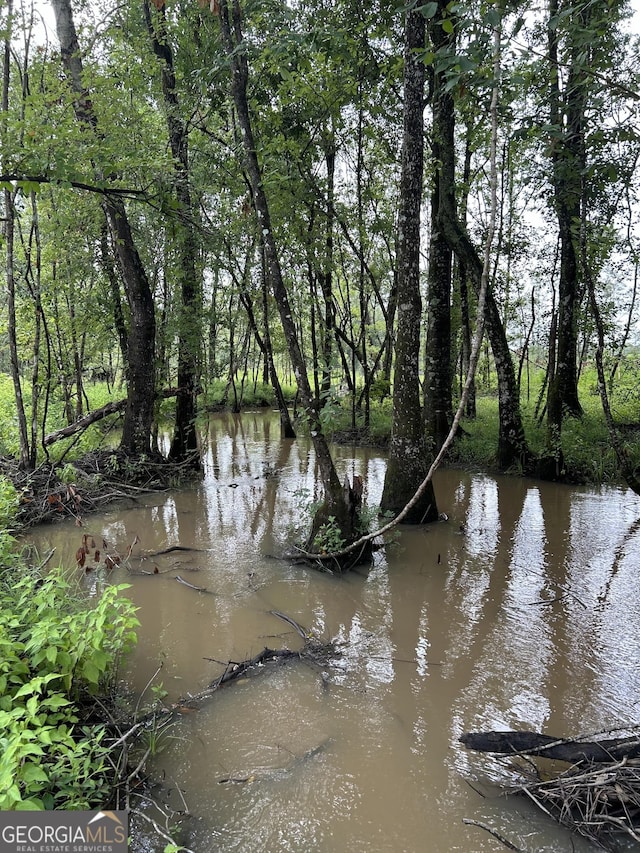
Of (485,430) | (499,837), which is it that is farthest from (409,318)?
(485,430)

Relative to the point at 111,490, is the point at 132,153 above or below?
above

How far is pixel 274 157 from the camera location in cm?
927

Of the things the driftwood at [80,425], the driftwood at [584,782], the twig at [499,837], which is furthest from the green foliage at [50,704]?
the driftwood at [80,425]

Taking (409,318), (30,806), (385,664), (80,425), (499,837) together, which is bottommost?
(385,664)

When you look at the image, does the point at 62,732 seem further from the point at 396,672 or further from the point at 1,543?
the point at 1,543

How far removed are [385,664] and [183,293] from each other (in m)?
8.48

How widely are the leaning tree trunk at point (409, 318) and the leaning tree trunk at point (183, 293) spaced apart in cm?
384

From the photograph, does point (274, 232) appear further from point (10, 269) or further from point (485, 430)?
point (485, 430)

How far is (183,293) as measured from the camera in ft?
34.2

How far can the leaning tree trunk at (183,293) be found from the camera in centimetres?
944

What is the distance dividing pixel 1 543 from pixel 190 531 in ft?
9.36

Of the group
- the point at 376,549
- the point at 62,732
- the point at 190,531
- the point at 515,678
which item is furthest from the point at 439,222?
the point at 62,732

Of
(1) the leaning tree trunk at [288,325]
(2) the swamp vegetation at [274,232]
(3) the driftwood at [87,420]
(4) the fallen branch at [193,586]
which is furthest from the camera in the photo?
(3) the driftwood at [87,420]

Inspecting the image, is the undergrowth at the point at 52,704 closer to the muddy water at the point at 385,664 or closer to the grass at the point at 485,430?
the muddy water at the point at 385,664
